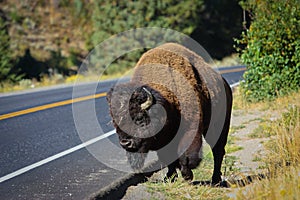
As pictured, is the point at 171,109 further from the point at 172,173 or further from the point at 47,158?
the point at 47,158

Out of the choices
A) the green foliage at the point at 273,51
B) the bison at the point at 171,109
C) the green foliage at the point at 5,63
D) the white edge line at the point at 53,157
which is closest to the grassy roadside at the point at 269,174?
the bison at the point at 171,109

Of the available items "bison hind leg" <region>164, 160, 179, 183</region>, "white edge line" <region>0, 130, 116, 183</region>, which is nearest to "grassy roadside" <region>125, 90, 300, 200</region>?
"bison hind leg" <region>164, 160, 179, 183</region>

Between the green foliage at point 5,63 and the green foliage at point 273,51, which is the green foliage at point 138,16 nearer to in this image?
the green foliage at point 5,63

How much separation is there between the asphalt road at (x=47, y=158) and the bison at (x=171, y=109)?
2.23 ft

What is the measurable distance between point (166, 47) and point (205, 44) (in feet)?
106

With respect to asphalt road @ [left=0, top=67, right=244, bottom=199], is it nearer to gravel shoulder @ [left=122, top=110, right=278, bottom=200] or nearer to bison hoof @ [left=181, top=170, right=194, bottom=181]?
gravel shoulder @ [left=122, top=110, right=278, bottom=200]

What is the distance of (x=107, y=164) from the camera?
684 centimetres

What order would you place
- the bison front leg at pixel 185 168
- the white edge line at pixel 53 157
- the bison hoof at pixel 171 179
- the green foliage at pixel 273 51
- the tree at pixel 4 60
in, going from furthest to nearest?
the tree at pixel 4 60 < the green foliage at pixel 273 51 < the white edge line at pixel 53 157 < the bison hoof at pixel 171 179 < the bison front leg at pixel 185 168

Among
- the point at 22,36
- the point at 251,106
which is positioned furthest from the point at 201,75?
the point at 22,36

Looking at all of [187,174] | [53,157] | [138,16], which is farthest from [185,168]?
[138,16]

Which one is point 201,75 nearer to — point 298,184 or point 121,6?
point 298,184

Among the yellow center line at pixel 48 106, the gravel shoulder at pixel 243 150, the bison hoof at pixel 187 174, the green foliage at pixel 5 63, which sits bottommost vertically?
the green foliage at pixel 5 63

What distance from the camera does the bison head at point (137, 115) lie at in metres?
4.65

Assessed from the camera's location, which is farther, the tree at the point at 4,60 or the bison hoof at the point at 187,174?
the tree at the point at 4,60
